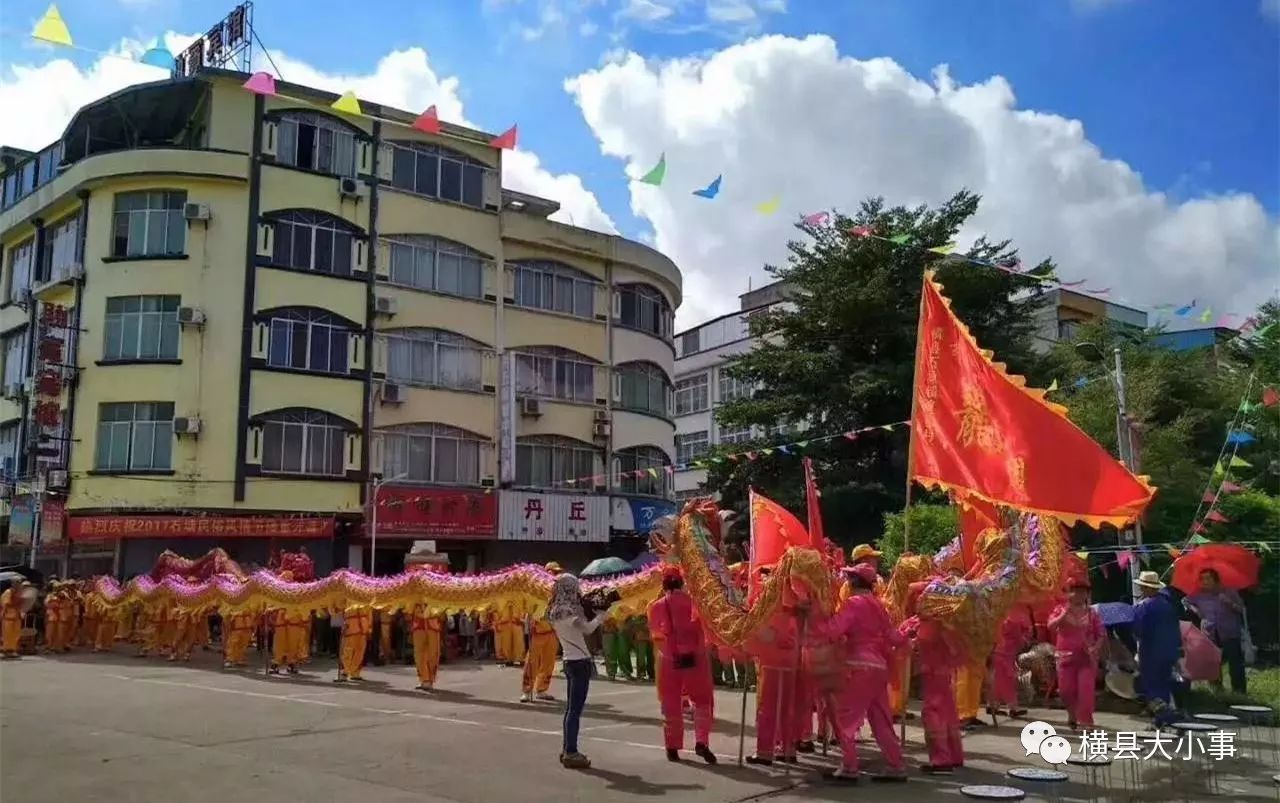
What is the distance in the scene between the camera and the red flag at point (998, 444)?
8125mm

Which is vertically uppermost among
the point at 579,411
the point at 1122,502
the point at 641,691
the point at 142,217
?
the point at 142,217

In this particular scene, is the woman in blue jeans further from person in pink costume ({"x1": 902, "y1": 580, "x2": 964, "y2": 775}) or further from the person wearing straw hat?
the person wearing straw hat

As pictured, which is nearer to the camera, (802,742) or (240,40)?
(802,742)

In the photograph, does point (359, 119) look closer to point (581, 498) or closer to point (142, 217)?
point (142, 217)

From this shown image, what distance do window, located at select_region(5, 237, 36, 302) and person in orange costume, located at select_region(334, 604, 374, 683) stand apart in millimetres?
19247

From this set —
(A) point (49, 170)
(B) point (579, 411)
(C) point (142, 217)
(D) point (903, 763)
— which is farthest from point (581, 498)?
(D) point (903, 763)

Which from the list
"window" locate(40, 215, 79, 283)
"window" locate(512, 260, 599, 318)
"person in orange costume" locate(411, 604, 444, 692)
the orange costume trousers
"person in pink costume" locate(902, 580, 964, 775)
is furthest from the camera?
"window" locate(512, 260, 599, 318)

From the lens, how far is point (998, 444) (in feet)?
27.7

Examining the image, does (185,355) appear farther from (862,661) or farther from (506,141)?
(862,661)

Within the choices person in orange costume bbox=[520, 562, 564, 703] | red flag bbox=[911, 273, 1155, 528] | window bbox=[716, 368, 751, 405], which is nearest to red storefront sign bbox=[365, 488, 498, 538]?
person in orange costume bbox=[520, 562, 564, 703]

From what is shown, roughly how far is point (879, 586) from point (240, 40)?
23.8m

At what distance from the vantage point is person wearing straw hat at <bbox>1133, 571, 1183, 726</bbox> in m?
9.53

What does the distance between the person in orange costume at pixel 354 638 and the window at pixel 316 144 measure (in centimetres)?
1480

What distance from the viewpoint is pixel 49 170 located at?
30.1 metres
